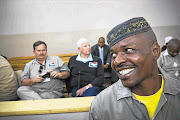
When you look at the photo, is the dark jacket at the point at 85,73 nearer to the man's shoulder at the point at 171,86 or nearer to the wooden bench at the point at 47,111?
the wooden bench at the point at 47,111

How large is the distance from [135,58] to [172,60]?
7.81 ft

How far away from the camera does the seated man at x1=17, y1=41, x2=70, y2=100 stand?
89.0 inches

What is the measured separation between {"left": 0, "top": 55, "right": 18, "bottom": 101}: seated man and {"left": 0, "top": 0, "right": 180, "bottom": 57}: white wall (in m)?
2.69

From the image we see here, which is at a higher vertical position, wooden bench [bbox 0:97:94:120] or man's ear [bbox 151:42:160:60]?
man's ear [bbox 151:42:160:60]

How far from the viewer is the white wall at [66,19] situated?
16.0 ft

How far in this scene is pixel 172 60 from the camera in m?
2.84

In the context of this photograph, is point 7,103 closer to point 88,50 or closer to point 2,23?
point 88,50

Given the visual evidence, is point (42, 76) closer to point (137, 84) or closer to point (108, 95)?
point (108, 95)

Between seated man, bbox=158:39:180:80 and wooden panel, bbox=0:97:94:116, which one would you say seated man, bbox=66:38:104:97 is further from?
seated man, bbox=158:39:180:80

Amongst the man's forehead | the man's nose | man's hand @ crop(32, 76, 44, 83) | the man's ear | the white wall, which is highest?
the white wall

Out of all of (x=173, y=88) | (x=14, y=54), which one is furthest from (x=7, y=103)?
(x=14, y=54)

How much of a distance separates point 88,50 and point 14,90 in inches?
51.0

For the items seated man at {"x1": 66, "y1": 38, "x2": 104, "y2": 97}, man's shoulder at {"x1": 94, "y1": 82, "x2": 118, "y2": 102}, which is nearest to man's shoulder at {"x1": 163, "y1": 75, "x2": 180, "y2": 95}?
man's shoulder at {"x1": 94, "y1": 82, "x2": 118, "y2": 102}

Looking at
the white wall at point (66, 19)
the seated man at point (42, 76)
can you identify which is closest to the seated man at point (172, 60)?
the seated man at point (42, 76)
